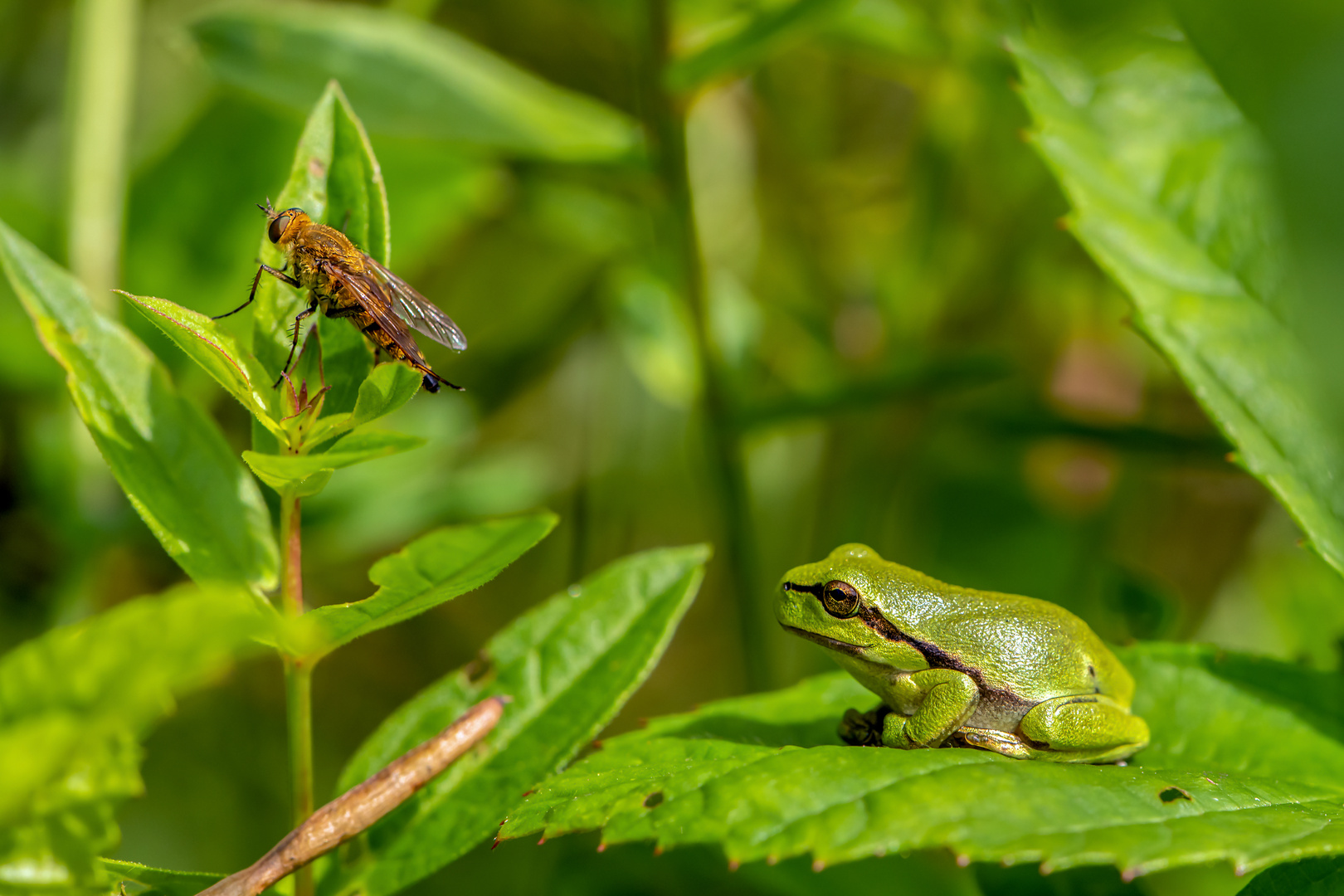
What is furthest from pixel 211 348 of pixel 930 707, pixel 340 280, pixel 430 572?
pixel 930 707

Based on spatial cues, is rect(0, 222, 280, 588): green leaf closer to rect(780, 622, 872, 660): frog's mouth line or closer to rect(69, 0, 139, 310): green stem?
rect(780, 622, 872, 660): frog's mouth line

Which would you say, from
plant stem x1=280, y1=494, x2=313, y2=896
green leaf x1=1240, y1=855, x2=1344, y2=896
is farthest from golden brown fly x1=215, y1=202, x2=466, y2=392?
green leaf x1=1240, y1=855, x2=1344, y2=896

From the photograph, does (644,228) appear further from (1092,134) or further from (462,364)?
(1092,134)

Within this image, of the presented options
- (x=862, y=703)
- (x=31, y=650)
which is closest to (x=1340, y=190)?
(x=31, y=650)

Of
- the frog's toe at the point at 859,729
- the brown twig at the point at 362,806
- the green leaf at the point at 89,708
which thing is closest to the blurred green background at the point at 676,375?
the frog's toe at the point at 859,729

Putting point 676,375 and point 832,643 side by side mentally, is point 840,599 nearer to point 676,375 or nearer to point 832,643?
point 832,643

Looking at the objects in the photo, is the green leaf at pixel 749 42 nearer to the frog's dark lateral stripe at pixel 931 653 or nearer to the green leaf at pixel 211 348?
the frog's dark lateral stripe at pixel 931 653
